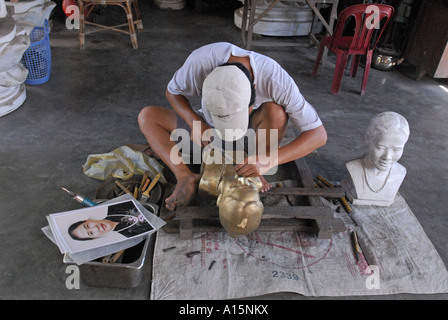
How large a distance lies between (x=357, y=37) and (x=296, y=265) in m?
2.83

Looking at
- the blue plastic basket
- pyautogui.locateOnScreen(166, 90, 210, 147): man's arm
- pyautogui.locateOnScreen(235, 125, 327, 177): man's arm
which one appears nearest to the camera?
pyautogui.locateOnScreen(235, 125, 327, 177): man's arm

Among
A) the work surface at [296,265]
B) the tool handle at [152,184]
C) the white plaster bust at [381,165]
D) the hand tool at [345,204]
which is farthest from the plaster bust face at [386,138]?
the tool handle at [152,184]

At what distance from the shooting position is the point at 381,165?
85.3 inches

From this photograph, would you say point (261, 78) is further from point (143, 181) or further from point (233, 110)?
point (143, 181)

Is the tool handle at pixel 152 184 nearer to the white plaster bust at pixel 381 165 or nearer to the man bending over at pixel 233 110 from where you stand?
the man bending over at pixel 233 110

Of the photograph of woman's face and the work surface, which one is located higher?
the photograph of woman's face

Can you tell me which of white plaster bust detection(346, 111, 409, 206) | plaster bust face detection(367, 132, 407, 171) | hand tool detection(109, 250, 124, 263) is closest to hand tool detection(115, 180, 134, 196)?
hand tool detection(109, 250, 124, 263)

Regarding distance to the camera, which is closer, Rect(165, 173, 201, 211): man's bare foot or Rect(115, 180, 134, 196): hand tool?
Rect(165, 173, 201, 211): man's bare foot

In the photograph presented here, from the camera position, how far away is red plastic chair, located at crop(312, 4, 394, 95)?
3.54 meters

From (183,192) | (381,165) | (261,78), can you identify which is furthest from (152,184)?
(381,165)

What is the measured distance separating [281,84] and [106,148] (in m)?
1.54

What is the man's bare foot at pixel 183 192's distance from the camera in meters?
2.09

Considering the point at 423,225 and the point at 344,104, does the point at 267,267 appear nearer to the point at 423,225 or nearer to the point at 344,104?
the point at 423,225

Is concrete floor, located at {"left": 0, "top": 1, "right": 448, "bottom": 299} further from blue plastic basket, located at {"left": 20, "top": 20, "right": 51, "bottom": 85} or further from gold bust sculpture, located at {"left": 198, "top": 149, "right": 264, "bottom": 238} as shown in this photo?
gold bust sculpture, located at {"left": 198, "top": 149, "right": 264, "bottom": 238}
